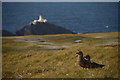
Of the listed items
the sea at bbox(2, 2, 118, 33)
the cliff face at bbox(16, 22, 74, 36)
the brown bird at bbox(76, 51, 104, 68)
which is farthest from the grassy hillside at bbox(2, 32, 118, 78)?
the sea at bbox(2, 2, 118, 33)

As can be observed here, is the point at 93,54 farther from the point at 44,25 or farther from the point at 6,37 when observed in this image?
the point at 6,37

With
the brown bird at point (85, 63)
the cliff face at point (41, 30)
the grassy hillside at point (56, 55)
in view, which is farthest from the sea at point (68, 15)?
the brown bird at point (85, 63)

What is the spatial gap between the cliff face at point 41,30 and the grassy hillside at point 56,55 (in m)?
0.74

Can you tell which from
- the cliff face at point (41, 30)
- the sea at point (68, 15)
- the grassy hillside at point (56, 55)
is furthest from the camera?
the cliff face at point (41, 30)

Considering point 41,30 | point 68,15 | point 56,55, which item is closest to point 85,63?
point 56,55

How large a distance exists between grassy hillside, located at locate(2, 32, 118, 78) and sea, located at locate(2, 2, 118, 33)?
89 cm

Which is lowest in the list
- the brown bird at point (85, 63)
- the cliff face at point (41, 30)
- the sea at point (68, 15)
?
the brown bird at point (85, 63)

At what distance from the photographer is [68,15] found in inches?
474

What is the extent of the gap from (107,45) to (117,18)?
222 centimetres

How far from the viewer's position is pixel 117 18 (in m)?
10.5

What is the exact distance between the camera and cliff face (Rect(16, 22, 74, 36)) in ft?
36.5

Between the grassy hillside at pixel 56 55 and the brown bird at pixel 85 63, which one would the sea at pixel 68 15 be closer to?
the grassy hillside at pixel 56 55

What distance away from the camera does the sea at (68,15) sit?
34.9ft

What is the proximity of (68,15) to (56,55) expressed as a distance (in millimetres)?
4067
